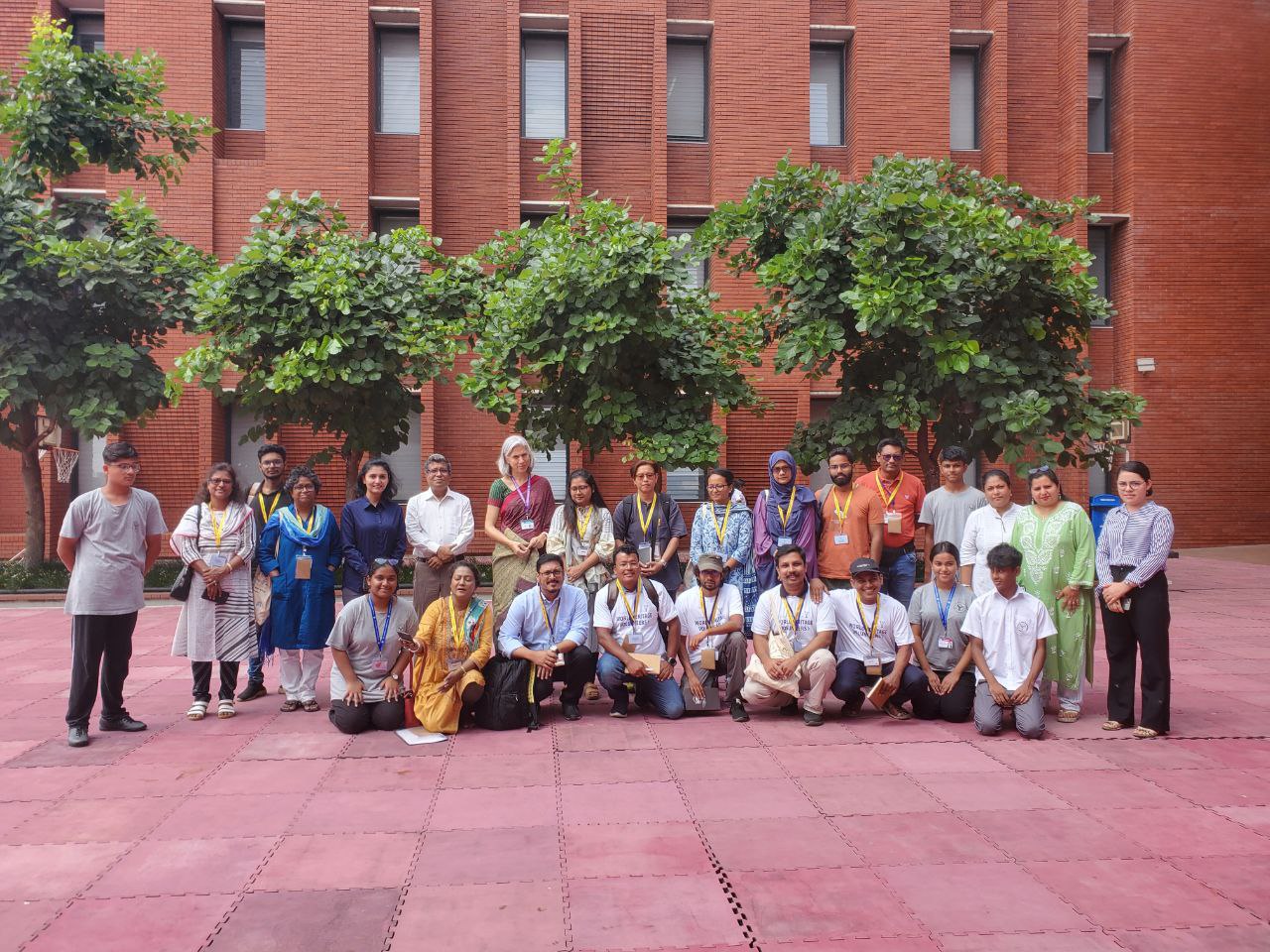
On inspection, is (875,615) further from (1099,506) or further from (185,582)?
(1099,506)

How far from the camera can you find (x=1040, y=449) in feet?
33.2

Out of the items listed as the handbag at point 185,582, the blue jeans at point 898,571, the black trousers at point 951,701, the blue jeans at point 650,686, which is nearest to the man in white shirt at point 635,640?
the blue jeans at point 650,686

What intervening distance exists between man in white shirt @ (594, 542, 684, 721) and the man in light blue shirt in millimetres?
134

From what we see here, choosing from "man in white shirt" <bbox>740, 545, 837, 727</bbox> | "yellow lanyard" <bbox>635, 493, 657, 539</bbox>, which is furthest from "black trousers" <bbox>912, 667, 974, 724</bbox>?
"yellow lanyard" <bbox>635, 493, 657, 539</bbox>

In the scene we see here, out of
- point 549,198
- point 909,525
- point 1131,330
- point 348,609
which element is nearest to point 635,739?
point 348,609

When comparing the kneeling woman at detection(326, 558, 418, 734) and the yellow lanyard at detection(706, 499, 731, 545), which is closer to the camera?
the kneeling woman at detection(326, 558, 418, 734)

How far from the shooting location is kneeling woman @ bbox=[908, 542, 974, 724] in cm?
643

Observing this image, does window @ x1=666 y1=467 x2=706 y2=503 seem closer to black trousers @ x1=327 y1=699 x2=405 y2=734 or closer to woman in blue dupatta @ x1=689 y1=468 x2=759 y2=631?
woman in blue dupatta @ x1=689 y1=468 x2=759 y2=631

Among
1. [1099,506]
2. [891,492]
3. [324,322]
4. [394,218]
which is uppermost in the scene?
[394,218]

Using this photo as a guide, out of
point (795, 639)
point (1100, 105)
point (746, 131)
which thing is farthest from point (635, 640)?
point (1100, 105)

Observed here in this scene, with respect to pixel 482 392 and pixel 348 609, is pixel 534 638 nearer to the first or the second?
pixel 348 609

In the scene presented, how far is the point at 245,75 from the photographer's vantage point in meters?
16.5

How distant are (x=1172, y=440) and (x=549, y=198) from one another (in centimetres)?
1156

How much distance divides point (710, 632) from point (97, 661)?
387 cm
